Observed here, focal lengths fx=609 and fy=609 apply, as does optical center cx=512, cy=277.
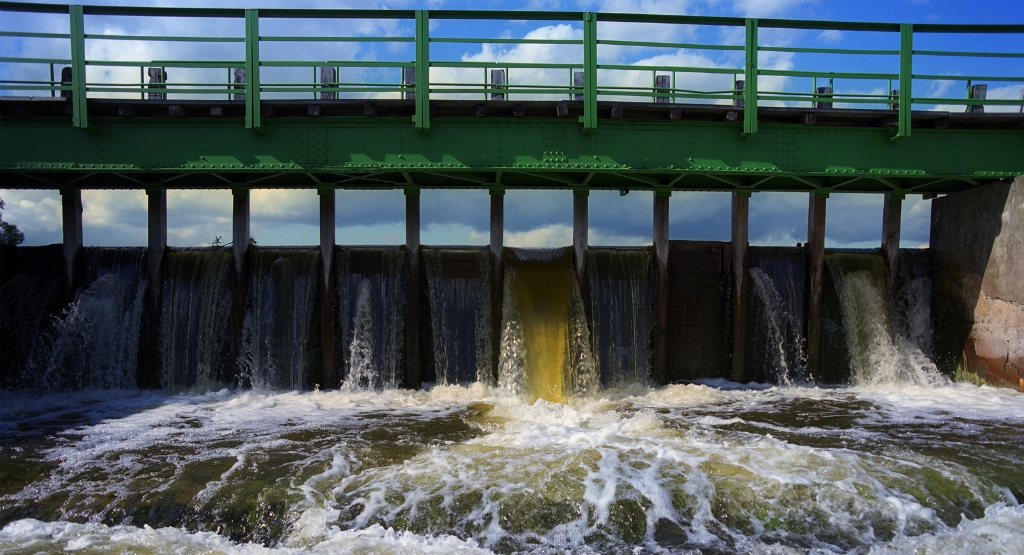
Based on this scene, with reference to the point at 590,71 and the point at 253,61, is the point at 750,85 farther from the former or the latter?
the point at 253,61

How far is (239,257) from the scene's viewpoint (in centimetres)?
1380

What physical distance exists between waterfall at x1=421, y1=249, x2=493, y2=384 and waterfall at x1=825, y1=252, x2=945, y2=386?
8.43 m

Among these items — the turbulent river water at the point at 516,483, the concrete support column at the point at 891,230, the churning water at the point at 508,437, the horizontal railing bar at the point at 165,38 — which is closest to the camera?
the turbulent river water at the point at 516,483

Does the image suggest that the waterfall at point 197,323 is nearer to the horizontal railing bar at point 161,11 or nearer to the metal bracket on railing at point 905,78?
the horizontal railing bar at point 161,11

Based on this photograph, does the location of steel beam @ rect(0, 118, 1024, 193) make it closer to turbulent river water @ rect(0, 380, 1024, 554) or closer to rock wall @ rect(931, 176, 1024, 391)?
rock wall @ rect(931, 176, 1024, 391)

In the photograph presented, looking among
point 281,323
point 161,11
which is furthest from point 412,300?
point 161,11

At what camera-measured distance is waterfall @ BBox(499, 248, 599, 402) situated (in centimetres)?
1310

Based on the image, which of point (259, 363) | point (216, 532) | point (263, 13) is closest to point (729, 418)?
point (216, 532)

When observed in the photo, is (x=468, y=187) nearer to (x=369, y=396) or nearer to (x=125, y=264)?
(x=369, y=396)

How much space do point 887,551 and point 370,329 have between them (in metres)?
10.4

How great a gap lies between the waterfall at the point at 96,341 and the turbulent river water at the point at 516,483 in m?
2.40

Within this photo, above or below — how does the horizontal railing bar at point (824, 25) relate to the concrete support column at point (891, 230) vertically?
above

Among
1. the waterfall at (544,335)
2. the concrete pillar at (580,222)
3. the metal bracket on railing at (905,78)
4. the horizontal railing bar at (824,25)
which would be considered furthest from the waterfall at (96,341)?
the metal bracket on railing at (905,78)

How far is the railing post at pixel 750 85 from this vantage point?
12.1m
